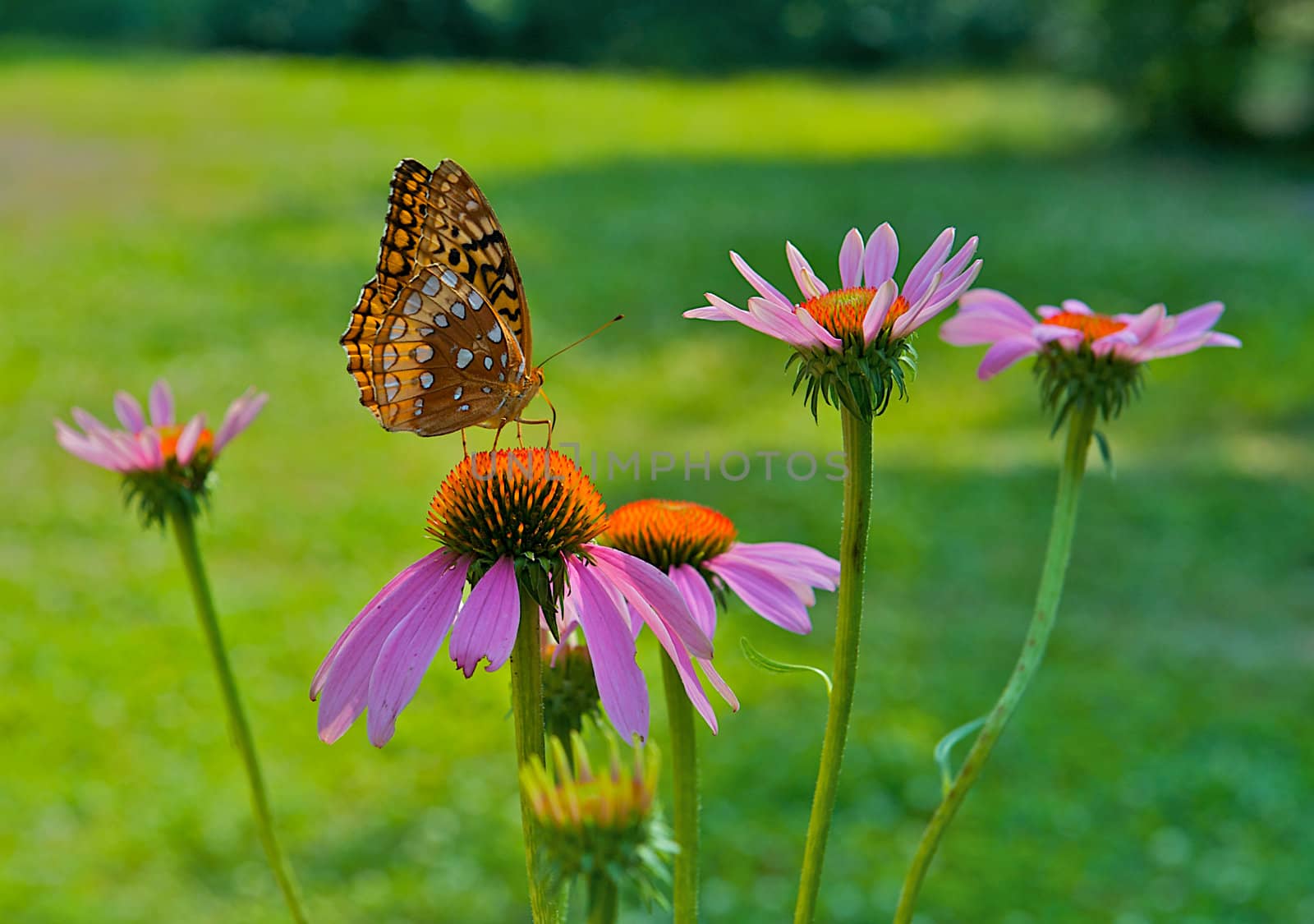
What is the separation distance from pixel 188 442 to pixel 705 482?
14.3 ft

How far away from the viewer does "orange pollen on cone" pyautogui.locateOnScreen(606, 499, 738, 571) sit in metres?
0.84

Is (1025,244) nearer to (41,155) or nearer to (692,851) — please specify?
(41,155)

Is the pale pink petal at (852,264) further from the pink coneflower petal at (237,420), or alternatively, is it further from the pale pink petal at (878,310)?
the pink coneflower petal at (237,420)

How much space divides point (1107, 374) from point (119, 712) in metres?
3.20

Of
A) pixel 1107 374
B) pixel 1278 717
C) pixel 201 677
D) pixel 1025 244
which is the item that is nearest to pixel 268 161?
pixel 1025 244

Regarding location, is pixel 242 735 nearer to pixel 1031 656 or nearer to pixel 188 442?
pixel 188 442

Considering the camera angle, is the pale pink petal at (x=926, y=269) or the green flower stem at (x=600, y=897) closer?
the green flower stem at (x=600, y=897)

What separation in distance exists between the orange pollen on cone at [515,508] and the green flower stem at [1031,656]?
0.24 meters

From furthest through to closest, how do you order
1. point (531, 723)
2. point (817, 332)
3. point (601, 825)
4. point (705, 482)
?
point (705, 482)
point (817, 332)
point (531, 723)
point (601, 825)

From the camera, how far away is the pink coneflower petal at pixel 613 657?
0.62m

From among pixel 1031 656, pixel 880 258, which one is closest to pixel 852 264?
pixel 880 258

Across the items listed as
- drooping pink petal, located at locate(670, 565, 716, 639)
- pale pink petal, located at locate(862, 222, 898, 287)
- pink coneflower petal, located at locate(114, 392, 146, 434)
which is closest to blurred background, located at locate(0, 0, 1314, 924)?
pink coneflower petal, located at locate(114, 392, 146, 434)

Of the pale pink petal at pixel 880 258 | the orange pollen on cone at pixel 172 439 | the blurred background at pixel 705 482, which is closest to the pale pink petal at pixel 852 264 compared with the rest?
the pale pink petal at pixel 880 258

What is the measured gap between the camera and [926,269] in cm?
75
